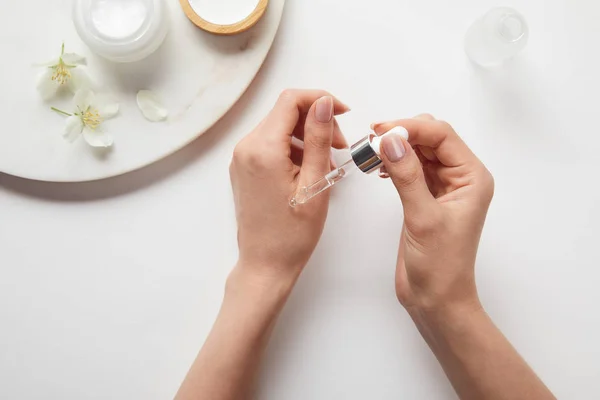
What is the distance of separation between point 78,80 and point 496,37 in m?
0.62

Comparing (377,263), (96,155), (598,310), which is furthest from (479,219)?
(96,155)

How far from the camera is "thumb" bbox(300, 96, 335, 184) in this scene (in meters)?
0.64

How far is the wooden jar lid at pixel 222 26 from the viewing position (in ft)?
2.30

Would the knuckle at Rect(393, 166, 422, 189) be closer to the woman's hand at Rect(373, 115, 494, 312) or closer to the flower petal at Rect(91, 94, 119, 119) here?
the woman's hand at Rect(373, 115, 494, 312)

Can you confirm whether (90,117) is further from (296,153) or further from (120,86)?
(296,153)

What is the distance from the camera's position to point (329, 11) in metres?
0.77

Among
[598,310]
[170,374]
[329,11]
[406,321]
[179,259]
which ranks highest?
[329,11]

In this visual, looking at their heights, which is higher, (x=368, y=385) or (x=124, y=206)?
(x=124, y=206)

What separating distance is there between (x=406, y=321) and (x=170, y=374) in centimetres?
38

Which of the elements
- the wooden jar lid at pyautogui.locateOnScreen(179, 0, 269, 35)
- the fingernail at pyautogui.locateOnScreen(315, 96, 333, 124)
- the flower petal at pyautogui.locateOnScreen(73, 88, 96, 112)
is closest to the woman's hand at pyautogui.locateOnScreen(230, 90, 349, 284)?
the fingernail at pyautogui.locateOnScreen(315, 96, 333, 124)

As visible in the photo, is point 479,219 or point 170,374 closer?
point 479,219

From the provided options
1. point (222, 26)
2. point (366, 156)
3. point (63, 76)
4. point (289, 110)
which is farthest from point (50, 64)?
point (366, 156)

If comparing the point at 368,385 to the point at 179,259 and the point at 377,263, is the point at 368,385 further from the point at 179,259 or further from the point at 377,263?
the point at 179,259

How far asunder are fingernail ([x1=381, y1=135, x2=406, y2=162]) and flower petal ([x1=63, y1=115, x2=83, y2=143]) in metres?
0.46
